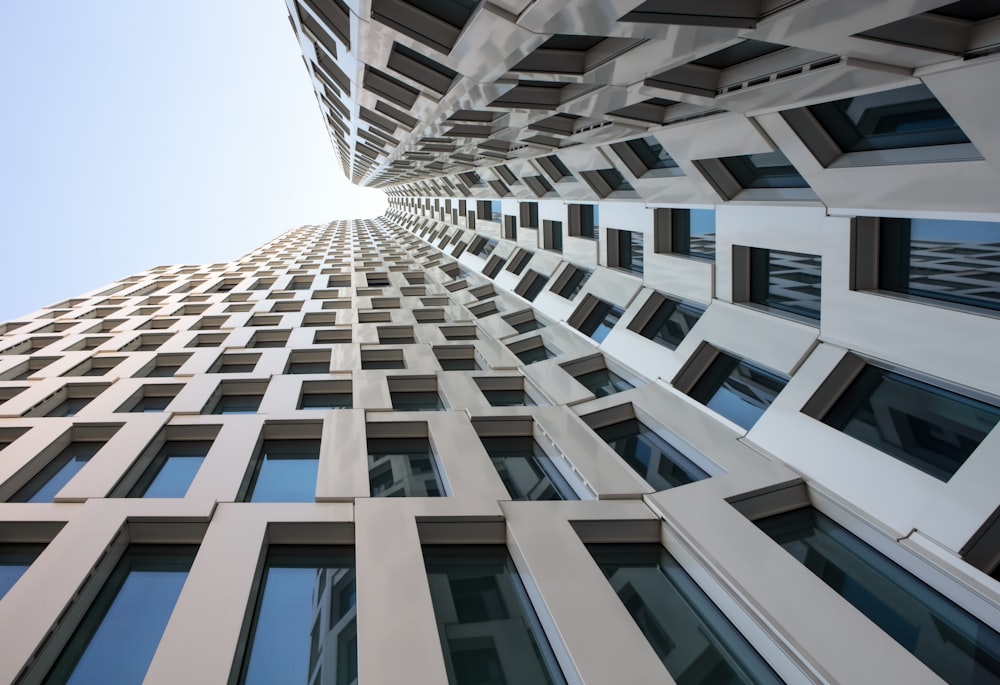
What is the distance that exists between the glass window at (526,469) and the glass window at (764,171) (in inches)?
203

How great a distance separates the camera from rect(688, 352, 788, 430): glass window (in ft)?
29.4

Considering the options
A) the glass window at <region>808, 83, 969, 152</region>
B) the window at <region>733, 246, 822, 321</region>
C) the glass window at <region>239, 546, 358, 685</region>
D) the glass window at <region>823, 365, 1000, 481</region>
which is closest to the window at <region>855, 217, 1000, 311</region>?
the glass window at <region>808, 83, 969, 152</region>

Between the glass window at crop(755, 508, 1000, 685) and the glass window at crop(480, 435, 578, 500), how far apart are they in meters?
2.45

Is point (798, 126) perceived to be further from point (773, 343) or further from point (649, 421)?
point (649, 421)

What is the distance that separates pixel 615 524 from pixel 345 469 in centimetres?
351

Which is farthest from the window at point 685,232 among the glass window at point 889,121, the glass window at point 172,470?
the glass window at point 172,470

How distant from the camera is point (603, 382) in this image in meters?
12.3

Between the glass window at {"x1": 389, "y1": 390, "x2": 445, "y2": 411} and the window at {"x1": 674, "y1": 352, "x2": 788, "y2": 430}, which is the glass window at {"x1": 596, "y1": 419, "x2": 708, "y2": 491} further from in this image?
the glass window at {"x1": 389, "y1": 390, "x2": 445, "y2": 411}

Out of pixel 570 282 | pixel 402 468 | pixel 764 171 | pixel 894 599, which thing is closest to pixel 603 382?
pixel 764 171

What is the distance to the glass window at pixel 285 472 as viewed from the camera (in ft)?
26.5

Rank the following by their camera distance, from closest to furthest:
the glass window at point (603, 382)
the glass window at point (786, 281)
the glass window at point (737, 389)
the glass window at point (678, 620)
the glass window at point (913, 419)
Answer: the glass window at point (678, 620), the glass window at point (913, 419), the glass window at point (737, 389), the glass window at point (786, 281), the glass window at point (603, 382)

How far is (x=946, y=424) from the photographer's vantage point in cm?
664

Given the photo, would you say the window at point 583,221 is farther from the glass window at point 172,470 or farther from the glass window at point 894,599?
the glass window at point 894,599

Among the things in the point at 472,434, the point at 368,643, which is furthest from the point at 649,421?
the point at 368,643
